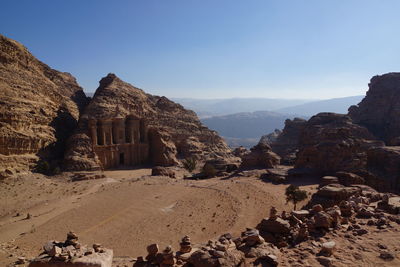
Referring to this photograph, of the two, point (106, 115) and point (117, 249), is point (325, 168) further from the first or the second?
point (106, 115)

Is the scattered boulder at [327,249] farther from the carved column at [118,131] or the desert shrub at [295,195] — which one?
the carved column at [118,131]

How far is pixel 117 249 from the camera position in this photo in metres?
17.9

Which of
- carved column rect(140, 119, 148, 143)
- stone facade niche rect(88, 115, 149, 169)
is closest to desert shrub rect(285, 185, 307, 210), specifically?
stone facade niche rect(88, 115, 149, 169)

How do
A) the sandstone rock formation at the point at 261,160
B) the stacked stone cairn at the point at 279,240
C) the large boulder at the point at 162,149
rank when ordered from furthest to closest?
the large boulder at the point at 162,149
the sandstone rock formation at the point at 261,160
the stacked stone cairn at the point at 279,240

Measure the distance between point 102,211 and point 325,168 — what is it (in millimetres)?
25782

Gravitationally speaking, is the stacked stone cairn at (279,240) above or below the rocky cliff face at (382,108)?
below

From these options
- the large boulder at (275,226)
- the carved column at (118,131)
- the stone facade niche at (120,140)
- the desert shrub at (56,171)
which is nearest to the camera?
the large boulder at (275,226)

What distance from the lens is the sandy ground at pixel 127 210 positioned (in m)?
19.4

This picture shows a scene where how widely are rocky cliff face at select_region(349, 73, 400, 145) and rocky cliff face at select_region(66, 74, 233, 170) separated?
108 feet

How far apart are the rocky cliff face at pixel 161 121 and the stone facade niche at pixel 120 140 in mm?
1147

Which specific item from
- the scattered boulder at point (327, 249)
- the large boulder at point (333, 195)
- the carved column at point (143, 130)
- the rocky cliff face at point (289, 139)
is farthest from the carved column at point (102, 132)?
the scattered boulder at point (327, 249)

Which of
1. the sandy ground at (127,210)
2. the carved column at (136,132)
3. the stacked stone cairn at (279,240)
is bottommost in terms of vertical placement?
the sandy ground at (127,210)

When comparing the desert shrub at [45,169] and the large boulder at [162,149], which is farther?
the large boulder at [162,149]

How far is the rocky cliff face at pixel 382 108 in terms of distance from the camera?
63469mm
